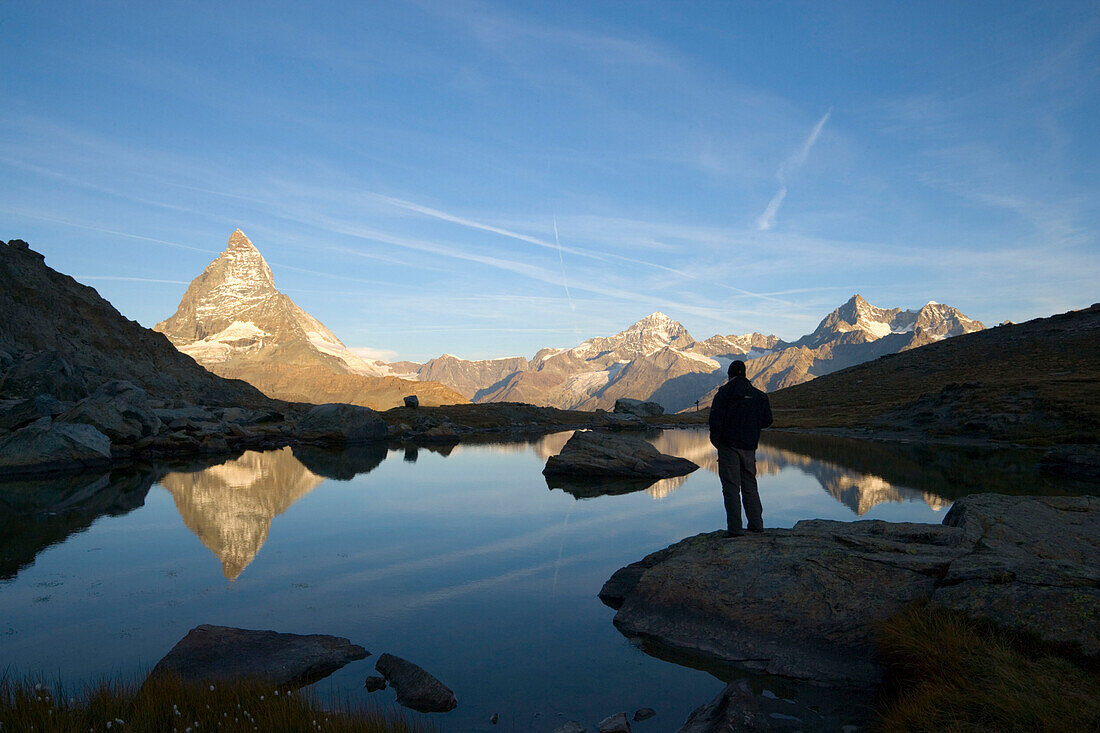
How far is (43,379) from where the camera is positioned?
4647cm

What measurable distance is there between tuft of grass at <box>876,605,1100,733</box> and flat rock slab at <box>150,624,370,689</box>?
8.57m

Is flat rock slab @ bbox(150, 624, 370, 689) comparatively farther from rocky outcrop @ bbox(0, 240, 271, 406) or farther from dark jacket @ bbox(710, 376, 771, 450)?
rocky outcrop @ bbox(0, 240, 271, 406)

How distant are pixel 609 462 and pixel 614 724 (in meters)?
30.6

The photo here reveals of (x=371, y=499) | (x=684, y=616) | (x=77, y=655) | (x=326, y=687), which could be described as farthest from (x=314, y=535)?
(x=684, y=616)

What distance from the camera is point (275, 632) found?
1154 cm

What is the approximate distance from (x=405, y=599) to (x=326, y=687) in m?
4.71

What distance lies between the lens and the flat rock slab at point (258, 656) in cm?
984

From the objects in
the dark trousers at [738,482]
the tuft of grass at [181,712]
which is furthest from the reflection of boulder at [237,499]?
the dark trousers at [738,482]

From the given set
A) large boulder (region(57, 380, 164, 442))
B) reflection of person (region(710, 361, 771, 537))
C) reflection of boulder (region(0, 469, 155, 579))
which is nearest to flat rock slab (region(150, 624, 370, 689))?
reflection of person (region(710, 361, 771, 537))

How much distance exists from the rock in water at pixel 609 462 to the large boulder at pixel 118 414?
31.3 metres

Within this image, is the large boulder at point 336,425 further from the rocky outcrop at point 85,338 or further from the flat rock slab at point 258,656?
the flat rock slab at point 258,656

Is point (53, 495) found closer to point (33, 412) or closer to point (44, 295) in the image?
point (33, 412)

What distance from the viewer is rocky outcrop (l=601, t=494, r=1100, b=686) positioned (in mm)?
8984

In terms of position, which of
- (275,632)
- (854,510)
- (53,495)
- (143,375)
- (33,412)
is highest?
(143,375)
